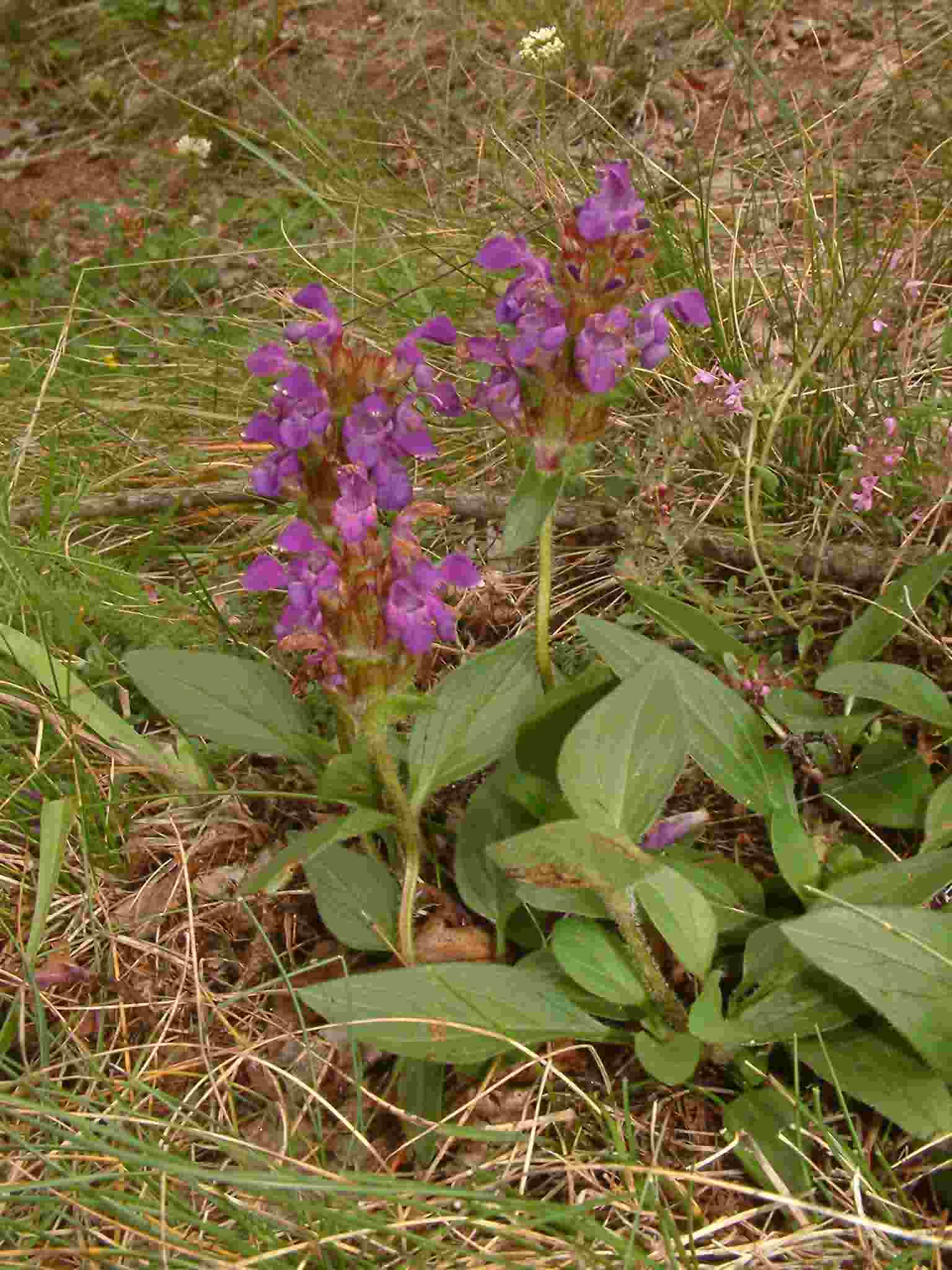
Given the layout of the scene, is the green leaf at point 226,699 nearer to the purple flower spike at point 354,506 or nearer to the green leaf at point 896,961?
the purple flower spike at point 354,506

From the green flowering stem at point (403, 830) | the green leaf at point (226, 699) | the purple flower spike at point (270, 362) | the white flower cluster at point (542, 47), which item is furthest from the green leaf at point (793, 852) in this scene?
the white flower cluster at point (542, 47)

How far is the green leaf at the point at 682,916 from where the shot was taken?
4.91 feet

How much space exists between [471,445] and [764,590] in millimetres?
808

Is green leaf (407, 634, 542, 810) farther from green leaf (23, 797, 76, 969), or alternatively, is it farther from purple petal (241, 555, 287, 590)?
green leaf (23, 797, 76, 969)

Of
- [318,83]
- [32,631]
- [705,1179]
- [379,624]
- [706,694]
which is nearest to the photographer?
[705,1179]

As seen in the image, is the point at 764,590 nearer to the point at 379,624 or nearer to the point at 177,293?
the point at 379,624

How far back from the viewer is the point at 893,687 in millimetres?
1679

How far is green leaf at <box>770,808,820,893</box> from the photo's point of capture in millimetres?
1548

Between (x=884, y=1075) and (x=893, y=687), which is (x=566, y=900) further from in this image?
(x=893, y=687)

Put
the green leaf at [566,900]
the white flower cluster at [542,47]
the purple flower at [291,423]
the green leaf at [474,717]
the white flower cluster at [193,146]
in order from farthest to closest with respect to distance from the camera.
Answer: the white flower cluster at [193,146] → the white flower cluster at [542,47] → the green leaf at [474,717] → the green leaf at [566,900] → the purple flower at [291,423]

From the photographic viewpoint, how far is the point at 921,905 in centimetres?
144

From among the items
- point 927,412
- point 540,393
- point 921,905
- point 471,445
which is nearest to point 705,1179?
point 921,905

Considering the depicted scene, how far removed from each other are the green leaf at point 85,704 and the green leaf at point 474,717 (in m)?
0.49

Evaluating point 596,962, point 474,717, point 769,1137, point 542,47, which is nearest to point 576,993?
point 596,962
